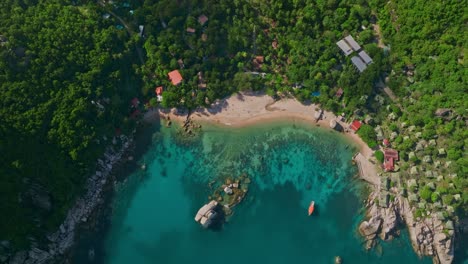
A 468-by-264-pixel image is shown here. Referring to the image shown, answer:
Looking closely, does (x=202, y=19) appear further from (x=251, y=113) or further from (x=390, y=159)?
(x=390, y=159)

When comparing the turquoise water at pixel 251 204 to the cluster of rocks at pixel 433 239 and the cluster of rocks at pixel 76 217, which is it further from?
the cluster of rocks at pixel 76 217

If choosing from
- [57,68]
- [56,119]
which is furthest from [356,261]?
[57,68]

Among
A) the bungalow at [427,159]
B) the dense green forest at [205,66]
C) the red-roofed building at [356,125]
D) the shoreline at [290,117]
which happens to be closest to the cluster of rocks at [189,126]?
the shoreline at [290,117]

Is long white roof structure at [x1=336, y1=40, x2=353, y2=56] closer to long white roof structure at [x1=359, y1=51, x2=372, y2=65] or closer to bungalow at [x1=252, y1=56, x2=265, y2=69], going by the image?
long white roof structure at [x1=359, y1=51, x2=372, y2=65]

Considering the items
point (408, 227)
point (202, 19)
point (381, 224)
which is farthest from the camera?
point (202, 19)

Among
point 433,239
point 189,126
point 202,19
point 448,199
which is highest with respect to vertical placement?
point 202,19

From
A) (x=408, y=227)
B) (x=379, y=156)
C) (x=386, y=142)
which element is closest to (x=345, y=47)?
(x=386, y=142)
